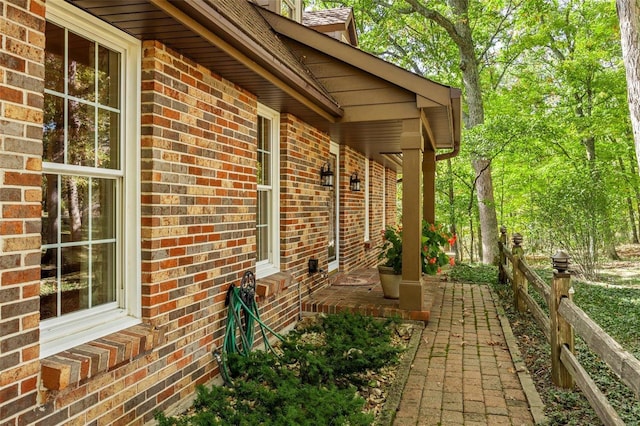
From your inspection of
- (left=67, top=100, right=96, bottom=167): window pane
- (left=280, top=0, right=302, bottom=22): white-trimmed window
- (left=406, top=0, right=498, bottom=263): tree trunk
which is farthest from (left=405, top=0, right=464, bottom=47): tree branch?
(left=67, top=100, right=96, bottom=167): window pane

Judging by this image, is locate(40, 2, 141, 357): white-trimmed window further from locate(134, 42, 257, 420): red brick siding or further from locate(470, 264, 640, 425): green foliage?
locate(470, 264, 640, 425): green foliage

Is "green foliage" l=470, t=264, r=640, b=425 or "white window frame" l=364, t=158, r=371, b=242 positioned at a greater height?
"white window frame" l=364, t=158, r=371, b=242

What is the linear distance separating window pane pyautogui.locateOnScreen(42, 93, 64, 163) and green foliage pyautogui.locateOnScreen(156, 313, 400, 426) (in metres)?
1.60

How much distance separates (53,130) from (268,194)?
2961mm

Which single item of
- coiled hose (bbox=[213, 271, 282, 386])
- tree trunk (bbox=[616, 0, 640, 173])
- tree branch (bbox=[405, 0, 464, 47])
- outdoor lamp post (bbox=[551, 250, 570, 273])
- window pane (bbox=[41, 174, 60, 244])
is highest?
tree branch (bbox=[405, 0, 464, 47])

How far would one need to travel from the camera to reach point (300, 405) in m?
2.90

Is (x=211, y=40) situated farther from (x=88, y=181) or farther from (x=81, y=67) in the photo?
(x=88, y=181)

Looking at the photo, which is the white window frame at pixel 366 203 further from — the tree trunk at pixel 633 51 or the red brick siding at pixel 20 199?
the red brick siding at pixel 20 199

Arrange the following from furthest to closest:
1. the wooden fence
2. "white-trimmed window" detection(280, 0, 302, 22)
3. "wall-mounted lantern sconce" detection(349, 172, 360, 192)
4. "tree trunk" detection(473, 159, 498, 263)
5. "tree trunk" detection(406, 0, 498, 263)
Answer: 1. "tree trunk" detection(473, 159, 498, 263)
2. "tree trunk" detection(406, 0, 498, 263)
3. "wall-mounted lantern sconce" detection(349, 172, 360, 192)
4. "white-trimmed window" detection(280, 0, 302, 22)
5. the wooden fence

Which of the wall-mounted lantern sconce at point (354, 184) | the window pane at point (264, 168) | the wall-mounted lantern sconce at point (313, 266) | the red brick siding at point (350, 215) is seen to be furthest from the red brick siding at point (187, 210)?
the wall-mounted lantern sconce at point (354, 184)

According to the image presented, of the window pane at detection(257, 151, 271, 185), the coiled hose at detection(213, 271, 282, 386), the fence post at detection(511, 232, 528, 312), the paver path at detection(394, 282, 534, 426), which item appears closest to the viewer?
the paver path at detection(394, 282, 534, 426)

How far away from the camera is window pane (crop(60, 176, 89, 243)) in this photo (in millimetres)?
2539

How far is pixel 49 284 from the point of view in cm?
246

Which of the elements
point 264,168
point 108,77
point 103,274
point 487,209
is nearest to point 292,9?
point 264,168
